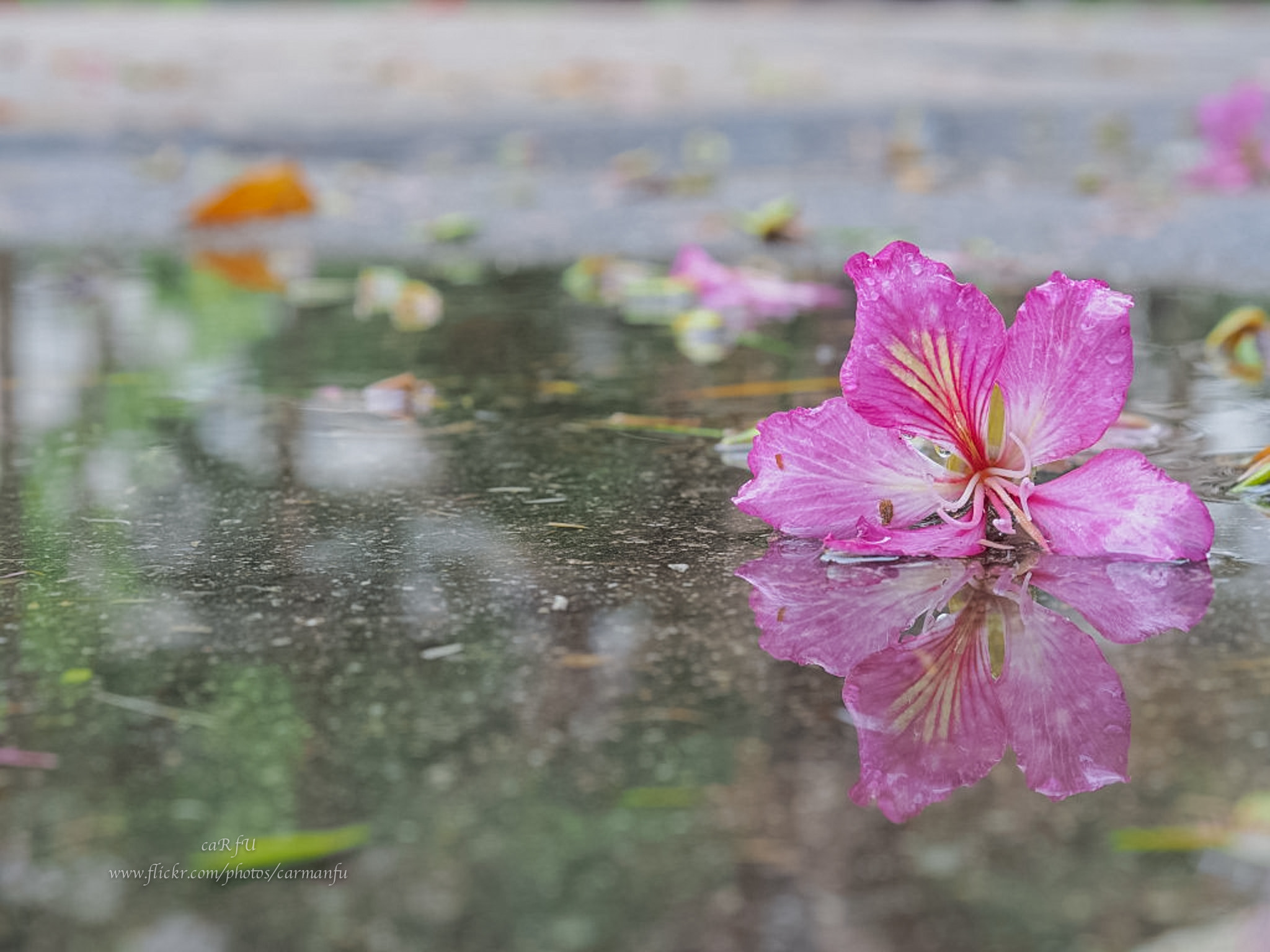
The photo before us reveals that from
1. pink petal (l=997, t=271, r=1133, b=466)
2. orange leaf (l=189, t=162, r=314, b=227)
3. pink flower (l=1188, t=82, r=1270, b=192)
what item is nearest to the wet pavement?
pink petal (l=997, t=271, r=1133, b=466)

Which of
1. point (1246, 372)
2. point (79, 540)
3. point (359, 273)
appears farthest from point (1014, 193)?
point (79, 540)

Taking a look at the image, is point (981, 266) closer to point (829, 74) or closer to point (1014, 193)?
point (1014, 193)

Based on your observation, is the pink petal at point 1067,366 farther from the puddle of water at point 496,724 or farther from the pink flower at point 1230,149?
the pink flower at point 1230,149

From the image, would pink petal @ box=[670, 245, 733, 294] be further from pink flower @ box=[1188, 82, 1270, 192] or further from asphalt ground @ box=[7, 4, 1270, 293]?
pink flower @ box=[1188, 82, 1270, 192]

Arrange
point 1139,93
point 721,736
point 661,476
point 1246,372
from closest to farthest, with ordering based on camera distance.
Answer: point 721,736
point 661,476
point 1246,372
point 1139,93

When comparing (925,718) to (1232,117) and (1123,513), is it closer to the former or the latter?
(1123,513)

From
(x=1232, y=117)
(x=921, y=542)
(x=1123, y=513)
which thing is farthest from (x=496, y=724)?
(x=1232, y=117)

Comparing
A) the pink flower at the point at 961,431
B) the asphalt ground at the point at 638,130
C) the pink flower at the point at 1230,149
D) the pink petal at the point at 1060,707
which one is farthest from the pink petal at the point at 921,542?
the pink flower at the point at 1230,149
